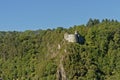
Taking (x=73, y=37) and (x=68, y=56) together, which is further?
(x=73, y=37)

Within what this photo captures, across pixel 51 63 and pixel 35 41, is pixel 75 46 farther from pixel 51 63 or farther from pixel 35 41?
pixel 35 41

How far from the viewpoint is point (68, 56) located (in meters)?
125

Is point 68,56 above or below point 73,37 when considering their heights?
below

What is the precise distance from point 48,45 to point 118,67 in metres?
31.4

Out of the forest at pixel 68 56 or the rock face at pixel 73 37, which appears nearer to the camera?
the forest at pixel 68 56

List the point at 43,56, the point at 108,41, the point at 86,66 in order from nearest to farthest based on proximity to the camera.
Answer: the point at 86,66
the point at 108,41
the point at 43,56

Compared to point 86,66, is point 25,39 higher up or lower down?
higher up

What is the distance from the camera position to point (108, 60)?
12769 centimetres

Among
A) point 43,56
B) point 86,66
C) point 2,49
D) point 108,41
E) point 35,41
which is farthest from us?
point 2,49

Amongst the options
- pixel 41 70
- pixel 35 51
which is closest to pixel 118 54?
pixel 41 70

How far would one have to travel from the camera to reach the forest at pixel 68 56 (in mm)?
123625

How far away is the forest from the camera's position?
406 feet

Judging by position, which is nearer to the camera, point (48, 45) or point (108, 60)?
point (108, 60)

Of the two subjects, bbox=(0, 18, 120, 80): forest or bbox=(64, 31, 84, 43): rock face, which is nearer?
bbox=(0, 18, 120, 80): forest
